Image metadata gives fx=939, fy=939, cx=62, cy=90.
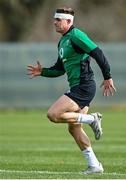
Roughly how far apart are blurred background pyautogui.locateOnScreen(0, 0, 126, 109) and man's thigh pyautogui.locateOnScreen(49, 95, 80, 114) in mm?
22683

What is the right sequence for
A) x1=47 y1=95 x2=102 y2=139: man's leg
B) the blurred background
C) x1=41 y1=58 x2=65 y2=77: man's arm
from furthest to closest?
1. the blurred background
2. x1=41 y1=58 x2=65 y2=77: man's arm
3. x1=47 y1=95 x2=102 y2=139: man's leg

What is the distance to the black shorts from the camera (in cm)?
1322

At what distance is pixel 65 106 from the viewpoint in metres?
13.1

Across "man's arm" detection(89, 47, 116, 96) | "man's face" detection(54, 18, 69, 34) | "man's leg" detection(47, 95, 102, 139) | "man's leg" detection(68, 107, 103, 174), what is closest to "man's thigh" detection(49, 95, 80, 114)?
"man's leg" detection(47, 95, 102, 139)

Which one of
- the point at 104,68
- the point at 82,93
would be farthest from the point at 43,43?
Result: the point at 104,68

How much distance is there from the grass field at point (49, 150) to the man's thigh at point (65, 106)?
88 cm

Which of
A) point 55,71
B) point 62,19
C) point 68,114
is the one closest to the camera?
point 68,114

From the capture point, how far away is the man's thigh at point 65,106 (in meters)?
13.0

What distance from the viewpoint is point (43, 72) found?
1409 cm

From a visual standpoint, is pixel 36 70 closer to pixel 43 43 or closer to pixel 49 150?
pixel 49 150

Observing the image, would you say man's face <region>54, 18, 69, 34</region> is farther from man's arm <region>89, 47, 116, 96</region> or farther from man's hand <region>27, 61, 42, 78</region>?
man's hand <region>27, 61, 42, 78</region>

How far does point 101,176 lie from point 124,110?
23967 millimetres

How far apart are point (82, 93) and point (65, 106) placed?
36 cm

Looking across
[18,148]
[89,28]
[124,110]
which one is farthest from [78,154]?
[89,28]
